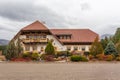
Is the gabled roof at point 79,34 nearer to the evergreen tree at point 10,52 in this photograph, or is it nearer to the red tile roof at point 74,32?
the red tile roof at point 74,32

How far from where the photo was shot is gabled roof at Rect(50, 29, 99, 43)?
59906 millimetres

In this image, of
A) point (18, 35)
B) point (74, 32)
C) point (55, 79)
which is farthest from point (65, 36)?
point (55, 79)

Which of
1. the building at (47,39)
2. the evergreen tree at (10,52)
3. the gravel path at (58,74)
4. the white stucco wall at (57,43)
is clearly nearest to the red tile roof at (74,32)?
the building at (47,39)

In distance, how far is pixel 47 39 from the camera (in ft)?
188

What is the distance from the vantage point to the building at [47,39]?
189ft

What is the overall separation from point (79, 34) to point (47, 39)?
8431 mm

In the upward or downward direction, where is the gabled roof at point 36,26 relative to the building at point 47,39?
upward

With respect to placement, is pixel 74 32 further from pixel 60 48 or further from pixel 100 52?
pixel 100 52

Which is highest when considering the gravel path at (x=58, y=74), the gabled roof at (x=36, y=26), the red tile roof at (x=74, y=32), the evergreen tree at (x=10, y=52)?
the gabled roof at (x=36, y=26)

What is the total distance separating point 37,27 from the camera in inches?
2304

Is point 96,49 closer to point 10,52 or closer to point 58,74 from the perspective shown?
point 10,52

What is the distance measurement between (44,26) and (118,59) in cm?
2129

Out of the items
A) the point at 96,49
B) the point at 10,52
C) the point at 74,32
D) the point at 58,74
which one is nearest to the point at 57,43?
the point at 74,32

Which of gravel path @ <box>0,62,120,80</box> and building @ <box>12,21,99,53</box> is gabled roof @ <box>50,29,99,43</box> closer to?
building @ <box>12,21,99,53</box>
